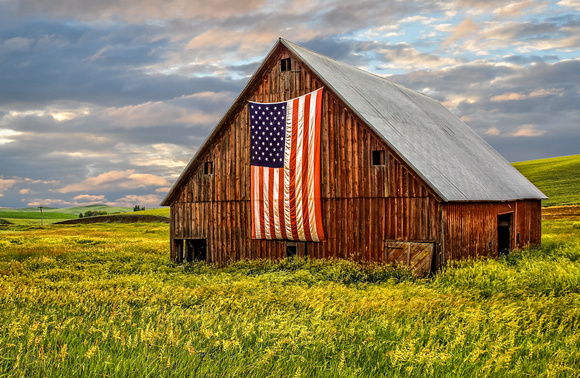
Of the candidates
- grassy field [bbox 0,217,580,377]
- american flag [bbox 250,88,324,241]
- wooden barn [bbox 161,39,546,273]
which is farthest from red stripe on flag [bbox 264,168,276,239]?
grassy field [bbox 0,217,580,377]

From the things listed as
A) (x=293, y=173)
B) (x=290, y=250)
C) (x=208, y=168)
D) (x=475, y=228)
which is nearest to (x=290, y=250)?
(x=290, y=250)

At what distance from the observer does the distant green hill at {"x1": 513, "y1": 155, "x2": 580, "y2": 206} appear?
6685cm

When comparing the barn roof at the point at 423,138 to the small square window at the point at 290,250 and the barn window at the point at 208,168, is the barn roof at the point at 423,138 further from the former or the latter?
the small square window at the point at 290,250

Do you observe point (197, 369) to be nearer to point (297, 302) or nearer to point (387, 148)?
point (297, 302)

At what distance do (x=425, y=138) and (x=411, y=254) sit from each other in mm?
6577

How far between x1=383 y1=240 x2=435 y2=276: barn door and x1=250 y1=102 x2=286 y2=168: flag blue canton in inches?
229

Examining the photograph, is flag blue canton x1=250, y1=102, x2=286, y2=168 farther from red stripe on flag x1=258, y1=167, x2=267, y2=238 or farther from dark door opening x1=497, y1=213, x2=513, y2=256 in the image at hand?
dark door opening x1=497, y1=213, x2=513, y2=256

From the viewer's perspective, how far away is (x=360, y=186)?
19.2 m

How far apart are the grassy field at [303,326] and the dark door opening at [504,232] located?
22.3 ft

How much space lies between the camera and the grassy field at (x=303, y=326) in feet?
20.3

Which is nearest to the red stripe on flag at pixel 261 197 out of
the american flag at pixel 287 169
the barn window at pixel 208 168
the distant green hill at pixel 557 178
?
the american flag at pixel 287 169

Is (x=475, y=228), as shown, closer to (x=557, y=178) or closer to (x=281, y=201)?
(x=281, y=201)

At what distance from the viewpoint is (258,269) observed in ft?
66.2

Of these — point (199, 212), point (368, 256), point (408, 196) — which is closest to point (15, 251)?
point (199, 212)
